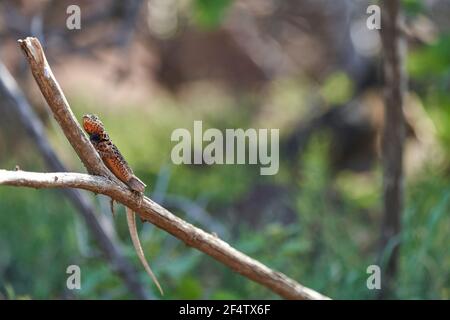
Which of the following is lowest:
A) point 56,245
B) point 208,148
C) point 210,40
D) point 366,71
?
point 56,245

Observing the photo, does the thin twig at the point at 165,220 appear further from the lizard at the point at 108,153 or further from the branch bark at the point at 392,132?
the branch bark at the point at 392,132

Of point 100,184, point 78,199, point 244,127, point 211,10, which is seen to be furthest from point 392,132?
point 244,127

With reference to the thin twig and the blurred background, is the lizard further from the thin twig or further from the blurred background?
the blurred background

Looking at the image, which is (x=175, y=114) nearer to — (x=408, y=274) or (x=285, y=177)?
(x=285, y=177)

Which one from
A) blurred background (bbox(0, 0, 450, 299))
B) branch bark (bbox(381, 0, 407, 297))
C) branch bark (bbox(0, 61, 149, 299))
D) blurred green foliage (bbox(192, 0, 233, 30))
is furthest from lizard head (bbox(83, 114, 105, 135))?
blurred green foliage (bbox(192, 0, 233, 30))
